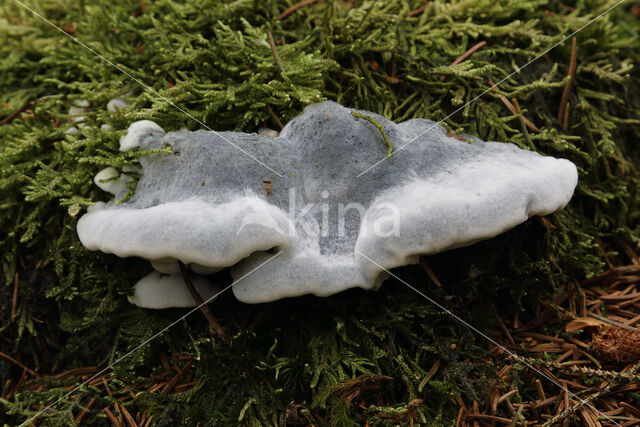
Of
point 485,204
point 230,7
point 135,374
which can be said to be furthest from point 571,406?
point 230,7

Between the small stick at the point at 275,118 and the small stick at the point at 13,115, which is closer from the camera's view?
the small stick at the point at 275,118

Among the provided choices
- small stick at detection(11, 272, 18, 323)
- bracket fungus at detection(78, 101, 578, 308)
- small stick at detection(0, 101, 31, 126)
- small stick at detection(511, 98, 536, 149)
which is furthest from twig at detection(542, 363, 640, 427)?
small stick at detection(0, 101, 31, 126)

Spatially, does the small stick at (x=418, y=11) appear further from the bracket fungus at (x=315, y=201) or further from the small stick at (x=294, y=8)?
the bracket fungus at (x=315, y=201)

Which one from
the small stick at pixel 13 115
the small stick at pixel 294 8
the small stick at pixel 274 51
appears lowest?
the small stick at pixel 13 115

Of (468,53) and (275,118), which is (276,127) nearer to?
(275,118)

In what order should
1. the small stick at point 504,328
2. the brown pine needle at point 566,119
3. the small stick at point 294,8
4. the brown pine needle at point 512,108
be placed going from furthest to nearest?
the small stick at point 294,8
the brown pine needle at point 566,119
the brown pine needle at point 512,108
the small stick at point 504,328

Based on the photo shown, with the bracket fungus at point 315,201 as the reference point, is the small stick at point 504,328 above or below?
below

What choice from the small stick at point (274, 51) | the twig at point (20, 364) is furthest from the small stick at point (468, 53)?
the twig at point (20, 364)

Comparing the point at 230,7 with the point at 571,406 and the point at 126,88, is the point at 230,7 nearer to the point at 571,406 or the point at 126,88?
the point at 126,88
